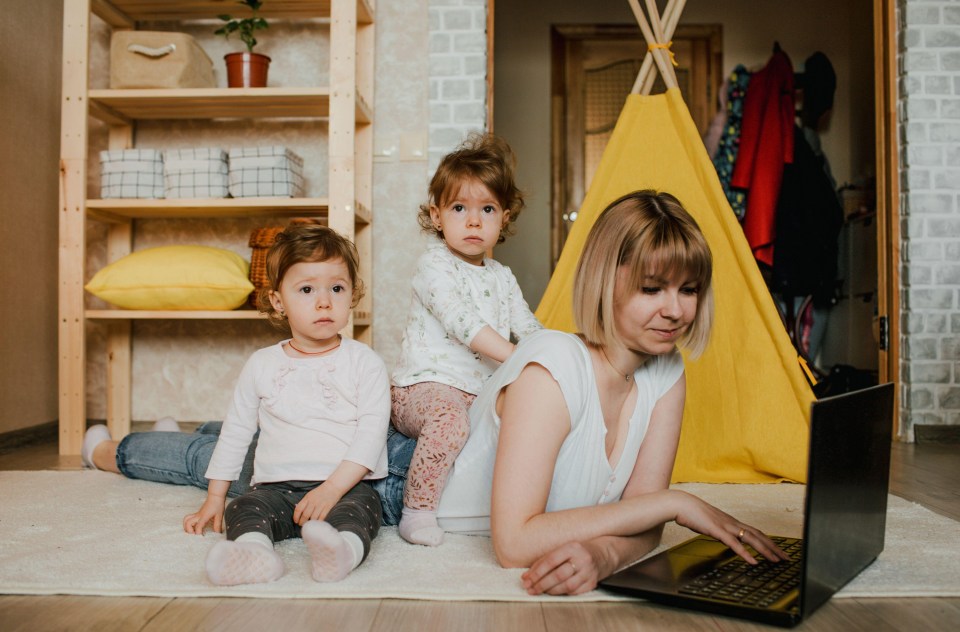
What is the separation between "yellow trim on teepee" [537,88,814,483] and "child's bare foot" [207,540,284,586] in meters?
1.01

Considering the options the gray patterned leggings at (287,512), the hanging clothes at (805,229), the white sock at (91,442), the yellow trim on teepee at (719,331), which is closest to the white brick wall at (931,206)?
the hanging clothes at (805,229)

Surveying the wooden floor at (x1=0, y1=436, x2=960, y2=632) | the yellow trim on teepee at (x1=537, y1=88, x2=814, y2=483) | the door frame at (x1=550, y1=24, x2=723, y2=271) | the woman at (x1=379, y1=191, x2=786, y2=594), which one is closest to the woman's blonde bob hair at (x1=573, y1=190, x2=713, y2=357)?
the woman at (x1=379, y1=191, x2=786, y2=594)

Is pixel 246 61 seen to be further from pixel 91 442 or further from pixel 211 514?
pixel 211 514

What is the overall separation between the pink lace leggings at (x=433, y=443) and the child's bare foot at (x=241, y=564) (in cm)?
30

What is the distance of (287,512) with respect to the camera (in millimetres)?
1217

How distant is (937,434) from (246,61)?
250 cm

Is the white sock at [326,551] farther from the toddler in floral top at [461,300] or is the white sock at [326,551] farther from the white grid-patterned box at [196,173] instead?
the white grid-patterned box at [196,173]

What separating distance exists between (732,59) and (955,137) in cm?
177

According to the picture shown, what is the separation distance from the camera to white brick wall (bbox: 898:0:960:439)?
253 centimetres

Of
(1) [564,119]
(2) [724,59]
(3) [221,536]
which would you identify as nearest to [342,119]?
(3) [221,536]

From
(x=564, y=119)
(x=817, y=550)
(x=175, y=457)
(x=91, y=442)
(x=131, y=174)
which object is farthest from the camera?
(x=564, y=119)

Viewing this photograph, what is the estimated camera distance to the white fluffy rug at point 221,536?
3.13 ft

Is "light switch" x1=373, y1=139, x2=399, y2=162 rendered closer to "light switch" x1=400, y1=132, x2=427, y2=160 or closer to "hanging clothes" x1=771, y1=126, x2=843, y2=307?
"light switch" x1=400, y1=132, x2=427, y2=160

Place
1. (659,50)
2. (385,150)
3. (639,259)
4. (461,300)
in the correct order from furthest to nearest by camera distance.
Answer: (385,150), (659,50), (461,300), (639,259)
